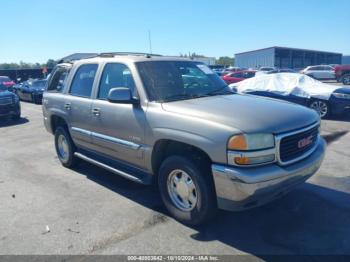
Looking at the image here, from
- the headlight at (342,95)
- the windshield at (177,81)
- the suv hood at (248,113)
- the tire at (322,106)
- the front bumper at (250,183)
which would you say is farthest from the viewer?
the tire at (322,106)

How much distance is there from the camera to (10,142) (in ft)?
29.2

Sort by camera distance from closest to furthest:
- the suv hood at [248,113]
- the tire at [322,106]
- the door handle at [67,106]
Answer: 1. the suv hood at [248,113]
2. the door handle at [67,106]
3. the tire at [322,106]

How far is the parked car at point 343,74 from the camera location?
1022 inches

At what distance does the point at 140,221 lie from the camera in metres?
4.01

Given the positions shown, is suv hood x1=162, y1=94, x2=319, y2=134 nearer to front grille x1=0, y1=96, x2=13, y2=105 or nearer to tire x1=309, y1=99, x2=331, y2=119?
tire x1=309, y1=99, x2=331, y2=119

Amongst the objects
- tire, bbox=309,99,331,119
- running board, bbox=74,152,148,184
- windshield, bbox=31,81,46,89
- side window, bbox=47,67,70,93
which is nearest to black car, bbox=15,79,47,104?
windshield, bbox=31,81,46,89

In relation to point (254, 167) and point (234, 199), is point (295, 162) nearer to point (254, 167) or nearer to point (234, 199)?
point (254, 167)

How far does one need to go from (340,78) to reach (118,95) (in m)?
26.8

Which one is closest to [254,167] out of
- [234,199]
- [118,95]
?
[234,199]

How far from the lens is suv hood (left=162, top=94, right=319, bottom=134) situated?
3.32 metres

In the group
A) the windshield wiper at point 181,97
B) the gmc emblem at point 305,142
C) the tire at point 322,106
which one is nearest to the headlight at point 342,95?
the tire at point 322,106

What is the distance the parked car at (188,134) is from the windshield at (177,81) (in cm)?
1

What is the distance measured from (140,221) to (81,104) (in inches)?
85.0

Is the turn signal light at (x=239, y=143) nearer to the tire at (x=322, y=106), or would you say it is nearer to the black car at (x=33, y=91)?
the tire at (x=322, y=106)
